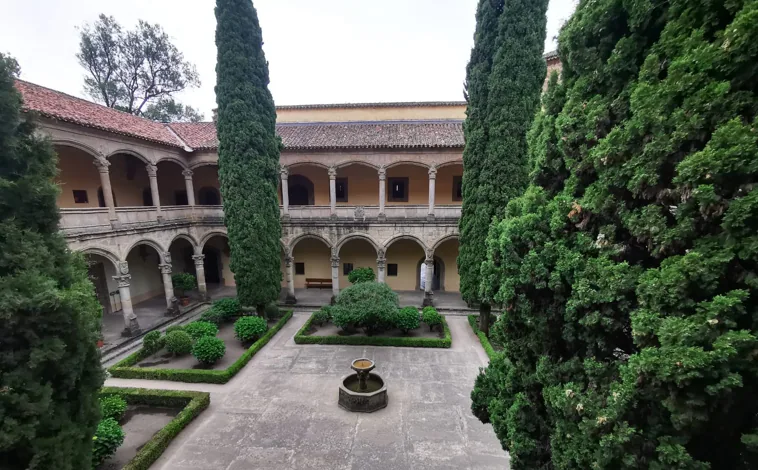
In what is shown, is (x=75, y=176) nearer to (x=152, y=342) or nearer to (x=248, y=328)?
(x=152, y=342)

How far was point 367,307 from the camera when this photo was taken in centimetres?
1177

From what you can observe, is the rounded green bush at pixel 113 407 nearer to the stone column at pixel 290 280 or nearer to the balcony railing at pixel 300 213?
the balcony railing at pixel 300 213

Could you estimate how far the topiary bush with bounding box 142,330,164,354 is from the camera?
35.4 feet

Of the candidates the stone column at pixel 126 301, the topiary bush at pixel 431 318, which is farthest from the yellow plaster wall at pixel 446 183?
the stone column at pixel 126 301

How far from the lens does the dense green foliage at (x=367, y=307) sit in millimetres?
11711

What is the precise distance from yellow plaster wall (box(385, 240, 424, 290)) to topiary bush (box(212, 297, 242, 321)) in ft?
28.6

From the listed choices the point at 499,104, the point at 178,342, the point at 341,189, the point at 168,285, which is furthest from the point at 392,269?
the point at 168,285

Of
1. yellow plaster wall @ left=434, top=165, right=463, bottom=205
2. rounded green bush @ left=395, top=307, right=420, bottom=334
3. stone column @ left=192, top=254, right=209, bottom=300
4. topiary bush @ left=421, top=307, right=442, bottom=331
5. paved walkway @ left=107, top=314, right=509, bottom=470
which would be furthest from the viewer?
yellow plaster wall @ left=434, top=165, right=463, bottom=205

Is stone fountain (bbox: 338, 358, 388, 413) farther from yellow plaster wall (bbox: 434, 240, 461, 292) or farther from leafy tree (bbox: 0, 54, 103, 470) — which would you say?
yellow plaster wall (bbox: 434, 240, 461, 292)

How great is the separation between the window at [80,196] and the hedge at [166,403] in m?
10.7

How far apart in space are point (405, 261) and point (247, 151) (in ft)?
35.1

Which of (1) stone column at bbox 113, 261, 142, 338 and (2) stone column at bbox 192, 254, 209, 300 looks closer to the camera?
(1) stone column at bbox 113, 261, 142, 338

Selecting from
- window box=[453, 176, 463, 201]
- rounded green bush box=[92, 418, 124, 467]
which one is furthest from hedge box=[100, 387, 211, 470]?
window box=[453, 176, 463, 201]

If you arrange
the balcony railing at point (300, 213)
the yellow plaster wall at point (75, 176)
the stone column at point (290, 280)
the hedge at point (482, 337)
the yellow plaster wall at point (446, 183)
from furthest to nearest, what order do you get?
the yellow plaster wall at point (446, 183)
the stone column at point (290, 280)
the balcony railing at point (300, 213)
the yellow plaster wall at point (75, 176)
the hedge at point (482, 337)
